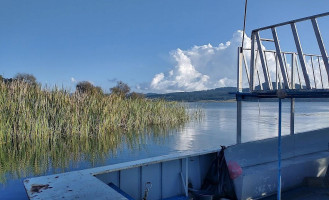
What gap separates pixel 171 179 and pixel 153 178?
0.38m

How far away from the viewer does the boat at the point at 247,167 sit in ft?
13.2

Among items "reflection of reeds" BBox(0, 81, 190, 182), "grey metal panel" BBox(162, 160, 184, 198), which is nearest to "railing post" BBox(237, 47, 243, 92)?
"grey metal panel" BBox(162, 160, 184, 198)

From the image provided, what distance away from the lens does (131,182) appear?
461cm

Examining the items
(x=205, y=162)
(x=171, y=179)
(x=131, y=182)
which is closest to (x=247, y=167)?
(x=205, y=162)

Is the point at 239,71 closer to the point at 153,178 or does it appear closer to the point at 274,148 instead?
the point at 274,148

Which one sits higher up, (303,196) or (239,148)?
(239,148)

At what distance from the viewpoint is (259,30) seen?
14.2ft

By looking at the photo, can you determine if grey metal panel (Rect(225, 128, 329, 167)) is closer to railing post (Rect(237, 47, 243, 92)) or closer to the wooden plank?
railing post (Rect(237, 47, 243, 92))

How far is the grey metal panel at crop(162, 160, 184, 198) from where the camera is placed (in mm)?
4988

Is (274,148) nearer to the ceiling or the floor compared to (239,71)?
nearer to the floor

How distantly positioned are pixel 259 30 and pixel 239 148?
226cm

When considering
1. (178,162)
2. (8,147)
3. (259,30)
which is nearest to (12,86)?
(8,147)

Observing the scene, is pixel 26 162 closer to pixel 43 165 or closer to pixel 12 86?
pixel 43 165

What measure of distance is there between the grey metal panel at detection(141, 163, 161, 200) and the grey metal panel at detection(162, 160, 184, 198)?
95mm
